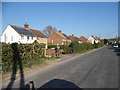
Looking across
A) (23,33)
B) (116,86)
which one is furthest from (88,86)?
(23,33)

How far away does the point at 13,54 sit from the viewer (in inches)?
433

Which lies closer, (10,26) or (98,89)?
(98,89)

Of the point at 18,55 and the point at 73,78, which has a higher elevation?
the point at 18,55

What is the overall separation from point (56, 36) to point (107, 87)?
192 ft

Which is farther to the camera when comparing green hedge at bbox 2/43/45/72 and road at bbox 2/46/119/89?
green hedge at bbox 2/43/45/72

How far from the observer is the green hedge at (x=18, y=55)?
10.4 meters

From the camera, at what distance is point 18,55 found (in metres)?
11.5

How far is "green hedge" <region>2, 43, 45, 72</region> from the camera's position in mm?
10384

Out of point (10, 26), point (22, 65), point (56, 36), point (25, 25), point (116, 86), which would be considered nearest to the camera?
point (116, 86)

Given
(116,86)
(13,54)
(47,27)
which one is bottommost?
(116,86)

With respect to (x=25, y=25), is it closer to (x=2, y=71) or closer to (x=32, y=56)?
(x=32, y=56)

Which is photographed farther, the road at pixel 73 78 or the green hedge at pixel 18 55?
the green hedge at pixel 18 55

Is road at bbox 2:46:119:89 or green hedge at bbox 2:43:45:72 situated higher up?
green hedge at bbox 2:43:45:72

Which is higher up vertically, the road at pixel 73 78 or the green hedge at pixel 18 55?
the green hedge at pixel 18 55
